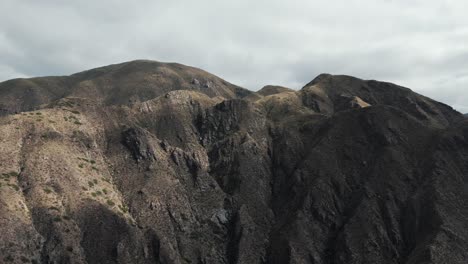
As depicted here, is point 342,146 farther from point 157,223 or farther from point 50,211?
point 50,211

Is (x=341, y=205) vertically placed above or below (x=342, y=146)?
below

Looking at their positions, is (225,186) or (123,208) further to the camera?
(225,186)

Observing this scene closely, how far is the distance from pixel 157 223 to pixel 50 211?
2628 centimetres

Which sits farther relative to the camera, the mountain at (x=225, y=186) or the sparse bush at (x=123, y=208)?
the sparse bush at (x=123, y=208)

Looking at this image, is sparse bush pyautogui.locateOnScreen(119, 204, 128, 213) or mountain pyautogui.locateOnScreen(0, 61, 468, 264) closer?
mountain pyautogui.locateOnScreen(0, 61, 468, 264)

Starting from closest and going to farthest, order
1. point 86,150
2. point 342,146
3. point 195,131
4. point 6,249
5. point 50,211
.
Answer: point 6,249, point 50,211, point 86,150, point 342,146, point 195,131

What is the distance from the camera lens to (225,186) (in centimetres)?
12950

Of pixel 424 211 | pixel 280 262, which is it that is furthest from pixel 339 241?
pixel 424 211

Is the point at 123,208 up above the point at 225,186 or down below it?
below

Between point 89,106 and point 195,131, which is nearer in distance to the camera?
point 89,106

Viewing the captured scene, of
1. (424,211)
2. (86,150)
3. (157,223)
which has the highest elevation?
(86,150)

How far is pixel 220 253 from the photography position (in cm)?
10906

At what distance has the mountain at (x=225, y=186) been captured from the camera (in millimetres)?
96625

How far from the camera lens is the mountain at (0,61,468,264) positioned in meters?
96.6
